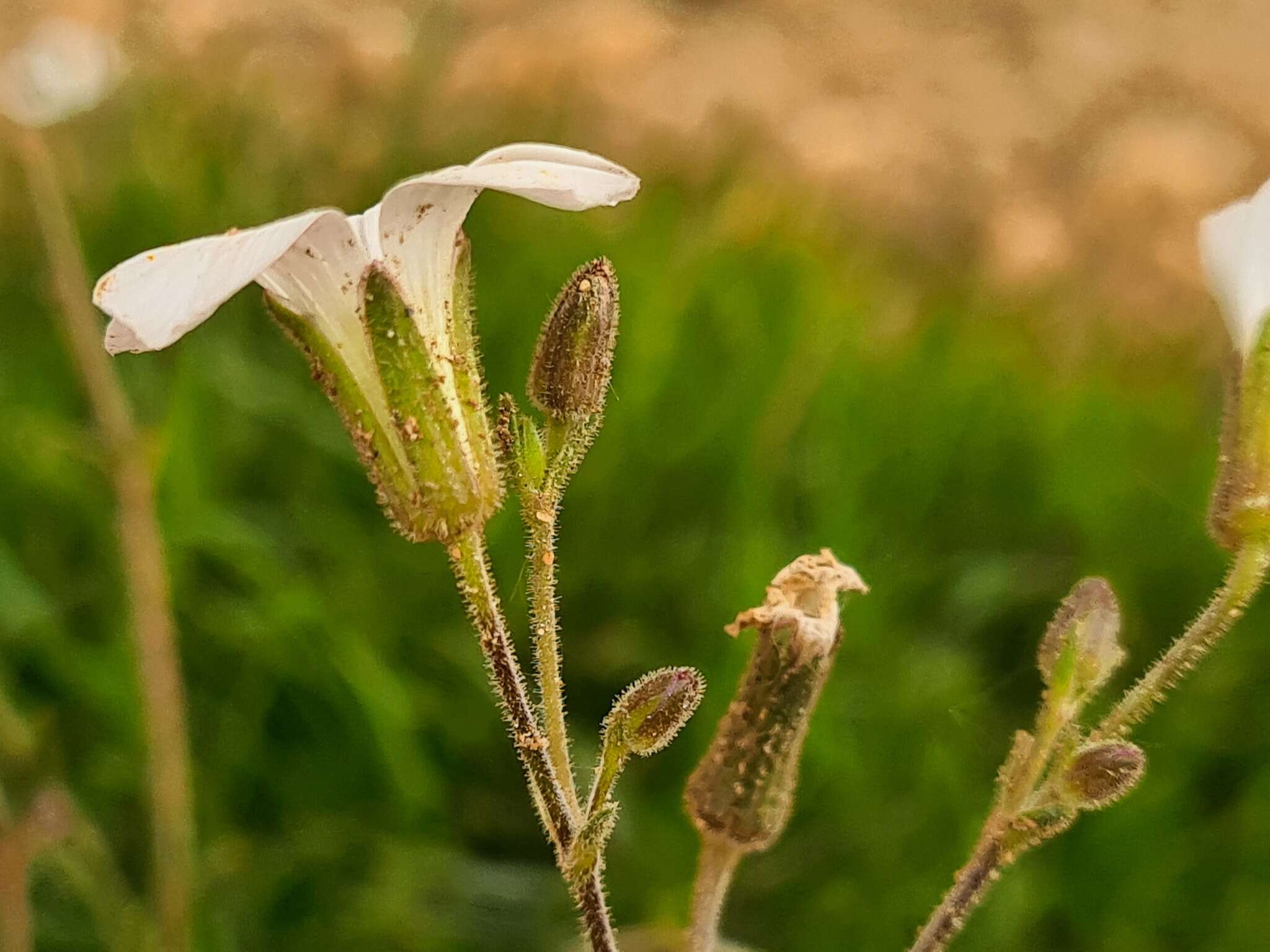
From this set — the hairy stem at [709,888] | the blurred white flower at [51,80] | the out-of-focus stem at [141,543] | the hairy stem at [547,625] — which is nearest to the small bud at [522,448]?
the hairy stem at [547,625]

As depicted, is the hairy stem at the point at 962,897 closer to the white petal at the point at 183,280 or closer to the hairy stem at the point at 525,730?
the hairy stem at the point at 525,730

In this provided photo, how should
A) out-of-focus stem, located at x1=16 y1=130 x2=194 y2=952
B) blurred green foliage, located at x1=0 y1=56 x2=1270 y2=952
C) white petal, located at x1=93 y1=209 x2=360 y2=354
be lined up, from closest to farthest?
white petal, located at x1=93 y1=209 x2=360 y2=354 < out-of-focus stem, located at x1=16 y1=130 x2=194 y2=952 < blurred green foliage, located at x1=0 y1=56 x2=1270 y2=952

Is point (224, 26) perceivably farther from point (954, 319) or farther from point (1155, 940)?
point (1155, 940)

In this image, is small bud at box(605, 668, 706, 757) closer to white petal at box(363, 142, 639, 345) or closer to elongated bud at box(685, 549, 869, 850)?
elongated bud at box(685, 549, 869, 850)

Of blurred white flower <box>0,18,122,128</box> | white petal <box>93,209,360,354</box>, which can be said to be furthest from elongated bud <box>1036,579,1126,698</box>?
blurred white flower <box>0,18,122,128</box>

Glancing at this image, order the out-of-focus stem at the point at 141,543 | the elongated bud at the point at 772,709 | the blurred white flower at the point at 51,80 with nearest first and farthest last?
1. the elongated bud at the point at 772,709
2. the out-of-focus stem at the point at 141,543
3. the blurred white flower at the point at 51,80

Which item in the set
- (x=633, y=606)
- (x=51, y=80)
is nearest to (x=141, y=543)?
(x=51, y=80)
